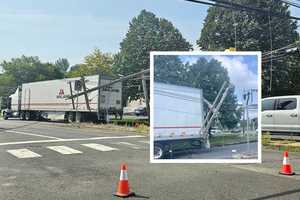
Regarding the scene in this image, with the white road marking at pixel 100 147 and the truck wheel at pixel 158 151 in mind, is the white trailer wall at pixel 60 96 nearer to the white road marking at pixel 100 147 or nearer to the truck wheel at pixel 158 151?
the white road marking at pixel 100 147

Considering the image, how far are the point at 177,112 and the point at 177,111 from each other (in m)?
0.01

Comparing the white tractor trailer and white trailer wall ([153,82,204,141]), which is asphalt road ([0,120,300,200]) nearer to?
white trailer wall ([153,82,204,141])

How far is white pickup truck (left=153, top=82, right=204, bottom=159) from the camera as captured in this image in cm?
646

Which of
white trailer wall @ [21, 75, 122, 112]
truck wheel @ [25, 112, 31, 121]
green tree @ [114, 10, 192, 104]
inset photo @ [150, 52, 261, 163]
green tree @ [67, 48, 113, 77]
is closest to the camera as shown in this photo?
inset photo @ [150, 52, 261, 163]

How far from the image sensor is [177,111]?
21.3ft

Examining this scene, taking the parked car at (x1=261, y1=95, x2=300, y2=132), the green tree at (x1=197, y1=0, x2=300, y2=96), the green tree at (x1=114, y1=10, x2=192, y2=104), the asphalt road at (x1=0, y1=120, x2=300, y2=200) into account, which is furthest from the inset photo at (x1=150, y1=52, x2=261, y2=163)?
the green tree at (x1=114, y1=10, x2=192, y2=104)

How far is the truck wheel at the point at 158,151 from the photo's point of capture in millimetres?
6586

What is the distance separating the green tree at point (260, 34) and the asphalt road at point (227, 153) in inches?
1332

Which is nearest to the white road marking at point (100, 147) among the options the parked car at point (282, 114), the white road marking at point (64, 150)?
the white road marking at point (64, 150)

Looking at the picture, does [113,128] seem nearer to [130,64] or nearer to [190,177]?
[190,177]

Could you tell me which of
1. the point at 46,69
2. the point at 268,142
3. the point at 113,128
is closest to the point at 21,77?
the point at 46,69

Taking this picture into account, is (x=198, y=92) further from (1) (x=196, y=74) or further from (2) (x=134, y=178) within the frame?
(2) (x=134, y=178)

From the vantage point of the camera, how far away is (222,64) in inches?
254

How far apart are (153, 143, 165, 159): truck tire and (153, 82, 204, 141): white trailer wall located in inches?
6.5
